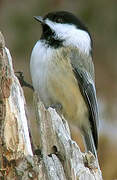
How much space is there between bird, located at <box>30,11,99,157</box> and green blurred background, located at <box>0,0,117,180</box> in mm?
856

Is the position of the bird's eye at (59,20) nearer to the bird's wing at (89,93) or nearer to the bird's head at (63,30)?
the bird's head at (63,30)

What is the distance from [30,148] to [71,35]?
1.21 meters

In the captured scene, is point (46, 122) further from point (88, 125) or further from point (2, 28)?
point (2, 28)

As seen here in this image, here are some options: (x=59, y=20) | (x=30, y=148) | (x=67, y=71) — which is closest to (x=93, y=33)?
(x=59, y=20)

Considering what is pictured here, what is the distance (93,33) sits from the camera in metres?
4.55

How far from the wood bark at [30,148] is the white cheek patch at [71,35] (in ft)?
2.96

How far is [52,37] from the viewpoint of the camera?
127 inches

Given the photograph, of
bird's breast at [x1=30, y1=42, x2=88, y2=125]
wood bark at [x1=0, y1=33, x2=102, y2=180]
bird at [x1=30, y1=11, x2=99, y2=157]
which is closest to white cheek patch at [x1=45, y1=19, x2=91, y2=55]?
bird at [x1=30, y1=11, x2=99, y2=157]

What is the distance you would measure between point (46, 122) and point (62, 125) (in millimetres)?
81

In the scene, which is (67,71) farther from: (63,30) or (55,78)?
(63,30)

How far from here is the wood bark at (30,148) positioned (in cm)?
220

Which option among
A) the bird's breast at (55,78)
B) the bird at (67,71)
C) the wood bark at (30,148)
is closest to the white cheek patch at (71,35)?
the bird at (67,71)

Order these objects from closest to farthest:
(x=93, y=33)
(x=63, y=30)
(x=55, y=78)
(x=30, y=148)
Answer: (x=30, y=148), (x=55, y=78), (x=63, y=30), (x=93, y=33)

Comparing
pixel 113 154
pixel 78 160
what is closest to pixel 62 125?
pixel 78 160
